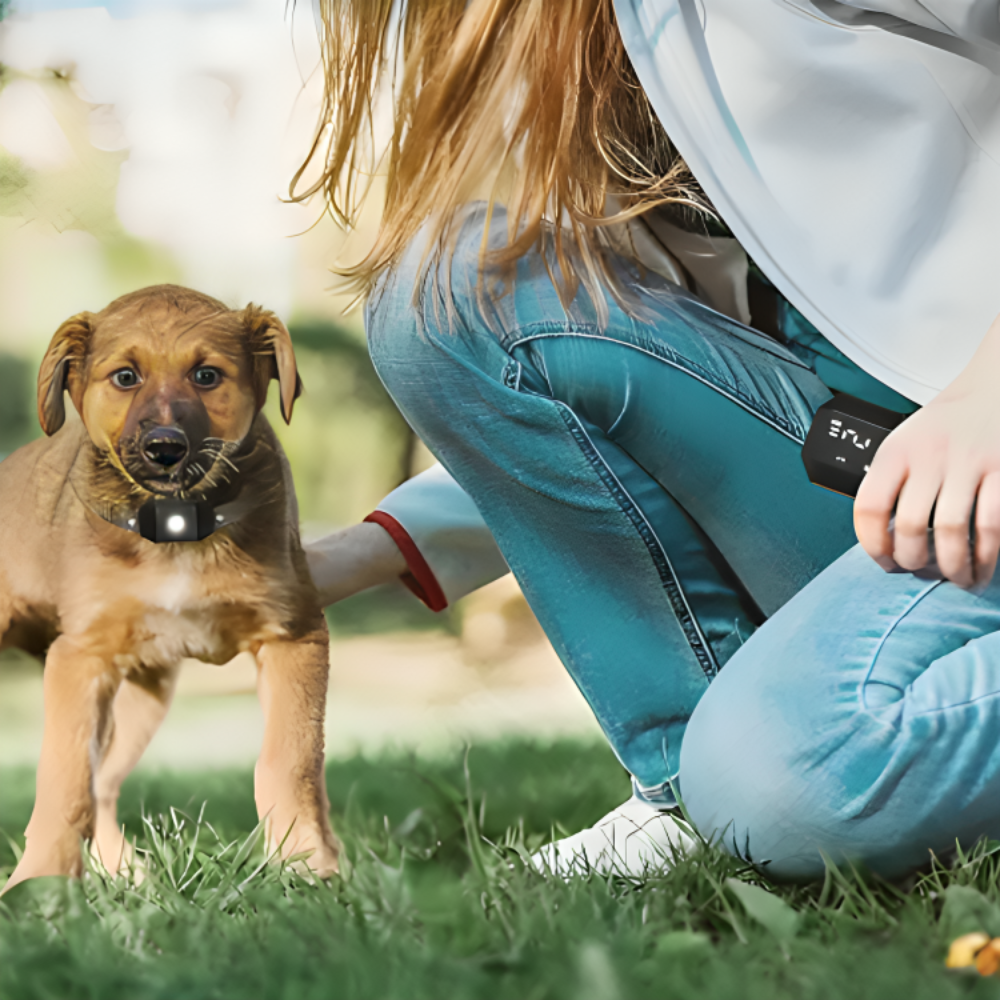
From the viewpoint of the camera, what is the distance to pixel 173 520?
1119 mm

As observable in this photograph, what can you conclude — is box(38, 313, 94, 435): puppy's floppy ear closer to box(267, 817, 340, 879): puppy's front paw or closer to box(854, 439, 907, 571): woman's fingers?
box(267, 817, 340, 879): puppy's front paw

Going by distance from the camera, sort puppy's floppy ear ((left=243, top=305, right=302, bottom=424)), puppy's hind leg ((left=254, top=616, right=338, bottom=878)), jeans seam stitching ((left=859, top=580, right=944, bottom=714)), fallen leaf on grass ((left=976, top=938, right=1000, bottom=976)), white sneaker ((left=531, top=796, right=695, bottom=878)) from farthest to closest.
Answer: puppy's floppy ear ((left=243, top=305, right=302, bottom=424))
puppy's hind leg ((left=254, top=616, right=338, bottom=878))
white sneaker ((left=531, top=796, right=695, bottom=878))
jeans seam stitching ((left=859, top=580, right=944, bottom=714))
fallen leaf on grass ((left=976, top=938, right=1000, bottom=976))

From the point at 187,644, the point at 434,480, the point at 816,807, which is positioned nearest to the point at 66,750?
the point at 187,644

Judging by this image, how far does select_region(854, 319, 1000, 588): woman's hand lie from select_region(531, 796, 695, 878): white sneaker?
344 millimetres

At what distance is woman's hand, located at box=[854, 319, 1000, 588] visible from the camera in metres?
0.72

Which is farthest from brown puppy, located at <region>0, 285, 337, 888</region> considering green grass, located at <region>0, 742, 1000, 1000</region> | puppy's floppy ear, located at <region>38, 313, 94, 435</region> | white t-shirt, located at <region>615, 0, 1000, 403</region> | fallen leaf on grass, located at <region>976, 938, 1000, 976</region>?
fallen leaf on grass, located at <region>976, 938, 1000, 976</region>

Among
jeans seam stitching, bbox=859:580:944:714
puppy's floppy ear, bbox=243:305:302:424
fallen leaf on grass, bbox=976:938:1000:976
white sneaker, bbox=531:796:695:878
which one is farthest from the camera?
puppy's floppy ear, bbox=243:305:302:424

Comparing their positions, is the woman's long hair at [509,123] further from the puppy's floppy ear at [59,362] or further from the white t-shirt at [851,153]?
the puppy's floppy ear at [59,362]

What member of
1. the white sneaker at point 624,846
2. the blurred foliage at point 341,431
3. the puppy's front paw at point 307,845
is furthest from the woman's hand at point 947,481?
the blurred foliage at point 341,431

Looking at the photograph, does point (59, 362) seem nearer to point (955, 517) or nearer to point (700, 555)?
point (700, 555)

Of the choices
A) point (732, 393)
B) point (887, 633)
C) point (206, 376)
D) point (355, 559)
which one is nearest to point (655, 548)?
point (732, 393)

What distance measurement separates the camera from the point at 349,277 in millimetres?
1062

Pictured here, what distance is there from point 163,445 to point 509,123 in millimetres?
473

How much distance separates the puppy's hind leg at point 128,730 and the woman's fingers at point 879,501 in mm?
786
